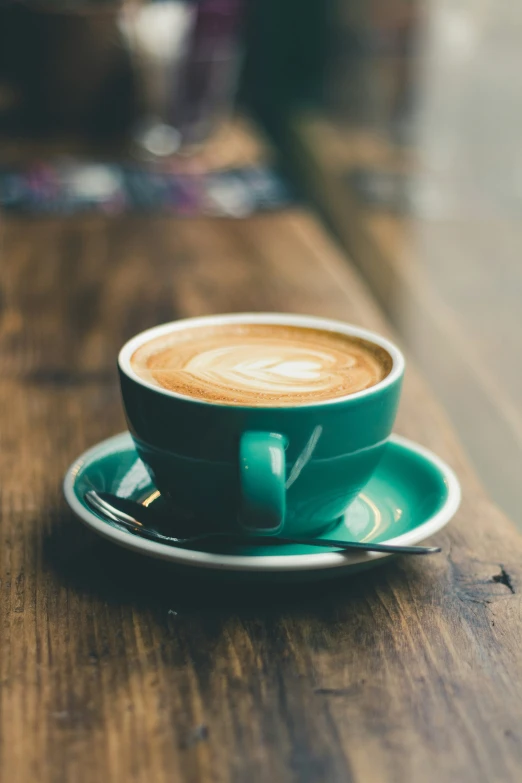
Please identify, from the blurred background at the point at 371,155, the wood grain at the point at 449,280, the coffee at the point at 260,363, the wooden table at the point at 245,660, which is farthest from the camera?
the blurred background at the point at 371,155

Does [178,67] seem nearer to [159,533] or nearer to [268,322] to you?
[268,322]

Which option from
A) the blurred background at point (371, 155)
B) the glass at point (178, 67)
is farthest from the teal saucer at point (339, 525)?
the glass at point (178, 67)

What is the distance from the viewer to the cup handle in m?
0.42

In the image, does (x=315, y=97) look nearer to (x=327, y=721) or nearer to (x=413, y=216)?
(x=413, y=216)

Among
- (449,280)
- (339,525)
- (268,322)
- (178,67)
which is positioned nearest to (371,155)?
(449,280)

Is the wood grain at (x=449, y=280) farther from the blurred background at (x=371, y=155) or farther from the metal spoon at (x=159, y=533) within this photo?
the metal spoon at (x=159, y=533)

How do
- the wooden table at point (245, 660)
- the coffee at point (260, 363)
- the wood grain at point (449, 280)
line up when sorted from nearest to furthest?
the wooden table at point (245, 660), the coffee at point (260, 363), the wood grain at point (449, 280)

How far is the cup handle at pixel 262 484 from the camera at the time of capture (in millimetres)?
419

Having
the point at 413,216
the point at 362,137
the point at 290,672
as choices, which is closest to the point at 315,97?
the point at 362,137

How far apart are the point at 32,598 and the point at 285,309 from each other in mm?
555

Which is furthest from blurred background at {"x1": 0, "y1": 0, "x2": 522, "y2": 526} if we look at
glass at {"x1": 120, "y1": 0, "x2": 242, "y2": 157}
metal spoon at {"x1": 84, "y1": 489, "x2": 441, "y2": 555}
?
metal spoon at {"x1": 84, "y1": 489, "x2": 441, "y2": 555}

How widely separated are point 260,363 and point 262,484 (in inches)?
5.1

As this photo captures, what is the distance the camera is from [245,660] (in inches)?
16.2

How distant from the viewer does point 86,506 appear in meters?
0.50
